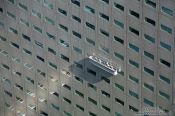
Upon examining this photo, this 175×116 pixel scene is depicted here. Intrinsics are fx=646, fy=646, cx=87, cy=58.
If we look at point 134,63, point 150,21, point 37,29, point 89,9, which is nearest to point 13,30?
point 37,29

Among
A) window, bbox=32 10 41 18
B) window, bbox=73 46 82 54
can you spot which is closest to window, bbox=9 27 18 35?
window, bbox=32 10 41 18

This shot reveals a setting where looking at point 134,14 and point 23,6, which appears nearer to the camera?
point 134,14

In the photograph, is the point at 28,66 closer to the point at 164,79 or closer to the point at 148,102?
the point at 148,102

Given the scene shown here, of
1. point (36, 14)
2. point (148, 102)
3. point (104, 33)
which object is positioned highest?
point (36, 14)

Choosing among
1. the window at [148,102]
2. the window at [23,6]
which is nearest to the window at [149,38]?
the window at [148,102]

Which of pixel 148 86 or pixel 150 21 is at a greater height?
pixel 150 21

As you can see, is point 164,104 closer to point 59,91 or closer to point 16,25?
point 59,91

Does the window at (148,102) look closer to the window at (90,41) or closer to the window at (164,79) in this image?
the window at (164,79)

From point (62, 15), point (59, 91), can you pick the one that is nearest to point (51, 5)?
point (62, 15)
